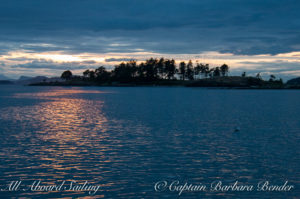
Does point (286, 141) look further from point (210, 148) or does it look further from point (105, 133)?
point (105, 133)

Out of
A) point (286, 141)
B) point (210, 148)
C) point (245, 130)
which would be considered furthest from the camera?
point (245, 130)

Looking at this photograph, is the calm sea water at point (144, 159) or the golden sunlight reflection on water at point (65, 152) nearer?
the calm sea water at point (144, 159)

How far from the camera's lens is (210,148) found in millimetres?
26641

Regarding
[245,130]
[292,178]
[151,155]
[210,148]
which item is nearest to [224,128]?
[245,130]

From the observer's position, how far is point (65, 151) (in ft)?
82.2

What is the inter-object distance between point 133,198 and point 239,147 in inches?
586

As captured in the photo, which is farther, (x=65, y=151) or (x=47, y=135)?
(x=47, y=135)

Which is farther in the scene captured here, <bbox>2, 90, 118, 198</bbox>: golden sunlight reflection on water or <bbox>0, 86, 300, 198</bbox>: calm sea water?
<bbox>2, 90, 118, 198</bbox>: golden sunlight reflection on water

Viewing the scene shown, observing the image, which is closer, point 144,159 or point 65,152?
point 144,159

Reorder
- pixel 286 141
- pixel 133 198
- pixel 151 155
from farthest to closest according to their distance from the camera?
1. pixel 286 141
2. pixel 151 155
3. pixel 133 198

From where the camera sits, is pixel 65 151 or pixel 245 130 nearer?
pixel 65 151

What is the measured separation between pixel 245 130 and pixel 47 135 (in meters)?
22.9

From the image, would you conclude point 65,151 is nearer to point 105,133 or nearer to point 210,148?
point 105,133

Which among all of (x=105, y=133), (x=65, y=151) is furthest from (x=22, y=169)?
(x=105, y=133)
